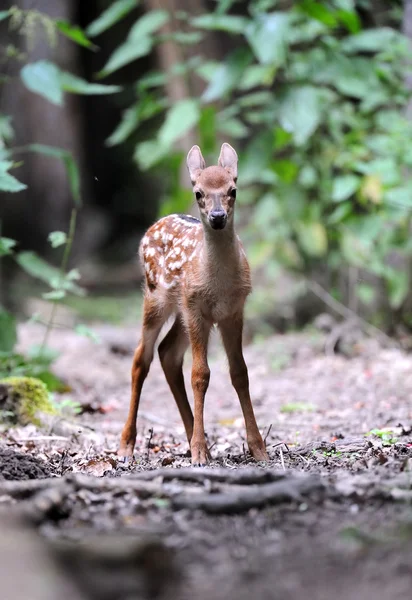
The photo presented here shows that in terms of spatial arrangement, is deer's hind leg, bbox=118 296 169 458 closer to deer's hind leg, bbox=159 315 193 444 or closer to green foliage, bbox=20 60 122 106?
deer's hind leg, bbox=159 315 193 444

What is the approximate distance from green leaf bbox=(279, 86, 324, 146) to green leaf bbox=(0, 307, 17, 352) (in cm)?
338

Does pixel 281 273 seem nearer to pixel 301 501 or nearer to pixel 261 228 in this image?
pixel 261 228

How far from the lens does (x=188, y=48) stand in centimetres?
1102

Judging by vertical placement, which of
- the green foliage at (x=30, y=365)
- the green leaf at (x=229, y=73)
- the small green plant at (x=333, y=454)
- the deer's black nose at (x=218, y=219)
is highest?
the green leaf at (x=229, y=73)

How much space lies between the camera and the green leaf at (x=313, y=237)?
9828 millimetres

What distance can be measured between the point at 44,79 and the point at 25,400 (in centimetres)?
261

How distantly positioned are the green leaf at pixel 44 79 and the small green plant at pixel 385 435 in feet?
11.5

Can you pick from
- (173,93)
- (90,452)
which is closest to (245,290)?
(90,452)

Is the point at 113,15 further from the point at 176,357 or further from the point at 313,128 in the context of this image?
→ the point at 176,357

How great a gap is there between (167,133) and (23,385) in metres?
3.83

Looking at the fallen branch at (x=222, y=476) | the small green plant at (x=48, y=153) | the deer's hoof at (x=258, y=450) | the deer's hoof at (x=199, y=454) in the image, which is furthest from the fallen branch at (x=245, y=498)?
the small green plant at (x=48, y=153)

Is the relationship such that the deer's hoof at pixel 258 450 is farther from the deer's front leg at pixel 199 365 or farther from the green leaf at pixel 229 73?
the green leaf at pixel 229 73

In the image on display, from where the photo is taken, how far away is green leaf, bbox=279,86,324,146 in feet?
26.3

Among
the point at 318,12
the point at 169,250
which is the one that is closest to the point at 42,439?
the point at 169,250
